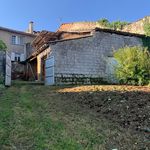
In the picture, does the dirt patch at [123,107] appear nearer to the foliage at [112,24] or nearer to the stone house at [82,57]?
the stone house at [82,57]

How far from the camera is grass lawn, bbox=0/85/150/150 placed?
6.63 metres

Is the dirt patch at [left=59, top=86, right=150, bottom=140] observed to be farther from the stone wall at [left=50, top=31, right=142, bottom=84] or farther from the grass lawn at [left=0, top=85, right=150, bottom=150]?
the stone wall at [left=50, top=31, right=142, bottom=84]

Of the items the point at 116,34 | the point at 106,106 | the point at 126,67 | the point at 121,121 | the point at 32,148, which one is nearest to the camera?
the point at 32,148

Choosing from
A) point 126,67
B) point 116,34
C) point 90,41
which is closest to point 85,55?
point 90,41

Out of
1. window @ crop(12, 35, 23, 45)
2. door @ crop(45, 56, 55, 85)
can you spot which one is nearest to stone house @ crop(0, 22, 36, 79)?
window @ crop(12, 35, 23, 45)

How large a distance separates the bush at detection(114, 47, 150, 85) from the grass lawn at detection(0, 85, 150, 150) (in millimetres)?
5903

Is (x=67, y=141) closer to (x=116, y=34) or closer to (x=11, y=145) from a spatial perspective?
(x=11, y=145)

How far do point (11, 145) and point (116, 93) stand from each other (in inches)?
280

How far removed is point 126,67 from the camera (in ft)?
57.3

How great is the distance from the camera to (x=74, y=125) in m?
7.98

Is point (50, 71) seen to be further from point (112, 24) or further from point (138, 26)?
point (112, 24)

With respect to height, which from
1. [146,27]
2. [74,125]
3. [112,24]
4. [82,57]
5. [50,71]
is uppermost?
[112,24]

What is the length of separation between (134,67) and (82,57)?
5424mm

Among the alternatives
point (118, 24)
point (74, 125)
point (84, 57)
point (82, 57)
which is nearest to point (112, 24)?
point (118, 24)
